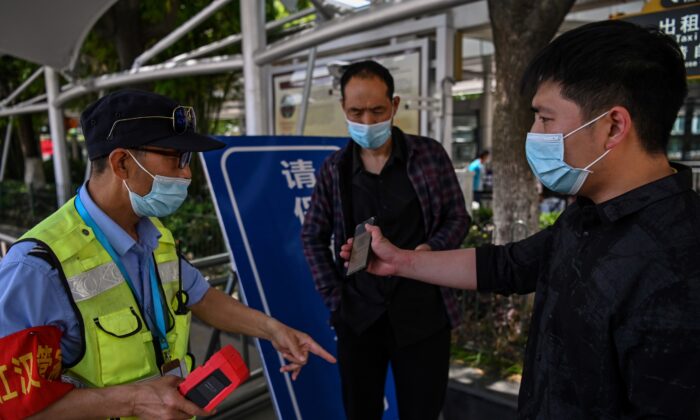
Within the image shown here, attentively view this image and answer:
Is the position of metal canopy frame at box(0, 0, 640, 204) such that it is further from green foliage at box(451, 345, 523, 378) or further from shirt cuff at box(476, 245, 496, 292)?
green foliage at box(451, 345, 523, 378)

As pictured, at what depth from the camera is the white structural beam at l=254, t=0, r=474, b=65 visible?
93.5 inches

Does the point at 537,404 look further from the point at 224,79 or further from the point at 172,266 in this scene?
the point at 224,79

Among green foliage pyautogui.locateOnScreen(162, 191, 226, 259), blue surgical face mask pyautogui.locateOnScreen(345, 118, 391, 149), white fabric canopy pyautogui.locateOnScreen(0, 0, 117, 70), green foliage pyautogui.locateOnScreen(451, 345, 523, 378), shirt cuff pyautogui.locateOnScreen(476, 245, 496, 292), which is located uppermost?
white fabric canopy pyautogui.locateOnScreen(0, 0, 117, 70)

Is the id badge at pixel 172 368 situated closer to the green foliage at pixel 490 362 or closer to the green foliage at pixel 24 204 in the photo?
the green foliage at pixel 490 362

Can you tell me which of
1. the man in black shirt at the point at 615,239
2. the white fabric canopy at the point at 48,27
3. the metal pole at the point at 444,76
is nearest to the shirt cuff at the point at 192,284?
the man in black shirt at the point at 615,239

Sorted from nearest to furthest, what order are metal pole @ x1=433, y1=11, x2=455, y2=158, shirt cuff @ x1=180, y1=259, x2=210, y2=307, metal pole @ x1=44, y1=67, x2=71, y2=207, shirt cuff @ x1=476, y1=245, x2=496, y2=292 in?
shirt cuff @ x1=476, y1=245, x2=496, y2=292
shirt cuff @ x1=180, y1=259, x2=210, y2=307
metal pole @ x1=433, y1=11, x2=455, y2=158
metal pole @ x1=44, y1=67, x2=71, y2=207

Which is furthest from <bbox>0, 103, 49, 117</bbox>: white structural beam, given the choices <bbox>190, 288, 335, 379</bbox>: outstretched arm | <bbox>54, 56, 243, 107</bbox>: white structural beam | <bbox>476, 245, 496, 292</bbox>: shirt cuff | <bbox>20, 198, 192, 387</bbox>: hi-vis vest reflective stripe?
<bbox>476, 245, 496, 292</bbox>: shirt cuff

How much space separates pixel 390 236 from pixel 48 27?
14.2 ft

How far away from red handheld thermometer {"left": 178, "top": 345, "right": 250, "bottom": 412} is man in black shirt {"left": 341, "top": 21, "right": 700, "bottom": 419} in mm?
713

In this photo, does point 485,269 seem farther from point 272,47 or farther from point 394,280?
point 272,47

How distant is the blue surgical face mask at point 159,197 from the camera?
1407mm

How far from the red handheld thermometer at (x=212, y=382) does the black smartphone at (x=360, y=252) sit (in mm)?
471

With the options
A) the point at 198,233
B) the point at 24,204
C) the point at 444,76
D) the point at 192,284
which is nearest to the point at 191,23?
the point at 444,76

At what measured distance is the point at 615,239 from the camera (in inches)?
41.2
